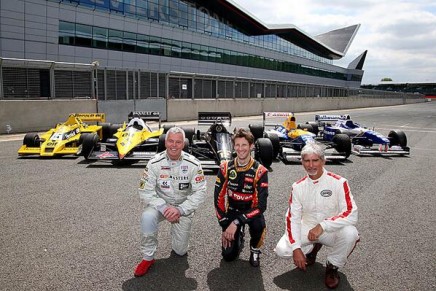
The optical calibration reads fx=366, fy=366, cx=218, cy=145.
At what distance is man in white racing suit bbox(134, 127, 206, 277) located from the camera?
3.63 meters

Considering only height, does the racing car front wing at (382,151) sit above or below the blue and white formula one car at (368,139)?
below

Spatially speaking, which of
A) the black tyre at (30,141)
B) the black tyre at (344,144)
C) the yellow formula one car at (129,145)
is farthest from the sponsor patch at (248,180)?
the black tyre at (30,141)

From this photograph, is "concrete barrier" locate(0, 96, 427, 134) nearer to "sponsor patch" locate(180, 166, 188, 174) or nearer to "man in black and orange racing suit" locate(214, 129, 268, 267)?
"sponsor patch" locate(180, 166, 188, 174)

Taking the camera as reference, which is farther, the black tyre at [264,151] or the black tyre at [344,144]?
the black tyre at [344,144]

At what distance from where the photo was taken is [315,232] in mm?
3250

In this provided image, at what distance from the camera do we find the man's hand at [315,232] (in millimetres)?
3236

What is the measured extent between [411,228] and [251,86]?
26601 millimetres

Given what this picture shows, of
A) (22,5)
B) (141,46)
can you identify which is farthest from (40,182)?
(141,46)

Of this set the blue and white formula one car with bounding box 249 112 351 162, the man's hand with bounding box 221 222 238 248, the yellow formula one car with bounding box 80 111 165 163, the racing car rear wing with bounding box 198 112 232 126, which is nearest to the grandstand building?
the yellow formula one car with bounding box 80 111 165 163

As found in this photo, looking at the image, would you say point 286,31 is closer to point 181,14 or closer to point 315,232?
point 181,14

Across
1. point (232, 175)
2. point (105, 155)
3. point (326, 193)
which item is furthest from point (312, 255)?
point (105, 155)

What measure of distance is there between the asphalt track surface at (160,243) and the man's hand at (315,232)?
43cm

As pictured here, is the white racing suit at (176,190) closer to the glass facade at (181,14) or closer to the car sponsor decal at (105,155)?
the car sponsor decal at (105,155)

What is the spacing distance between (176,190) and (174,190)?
0.02m
